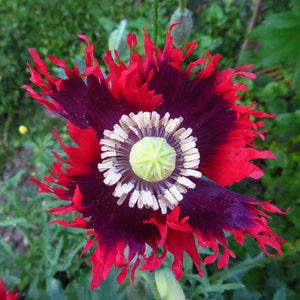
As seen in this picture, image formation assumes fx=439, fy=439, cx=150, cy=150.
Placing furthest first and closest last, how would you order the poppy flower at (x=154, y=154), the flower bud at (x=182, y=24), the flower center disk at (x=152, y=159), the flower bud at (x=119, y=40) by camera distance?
1. the flower bud at (x=119, y=40)
2. the flower bud at (x=182, y=24)
3. the flower center disk at (x=152, y=159)
4. the poppy flower at (x=154, y=154)

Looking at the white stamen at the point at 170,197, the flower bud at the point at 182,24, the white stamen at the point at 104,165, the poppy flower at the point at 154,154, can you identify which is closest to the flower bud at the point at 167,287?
the poppy flower at the point at 154,154

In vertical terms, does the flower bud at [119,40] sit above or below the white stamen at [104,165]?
above

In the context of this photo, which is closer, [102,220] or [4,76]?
[102,220]

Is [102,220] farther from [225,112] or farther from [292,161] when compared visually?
[292,161]

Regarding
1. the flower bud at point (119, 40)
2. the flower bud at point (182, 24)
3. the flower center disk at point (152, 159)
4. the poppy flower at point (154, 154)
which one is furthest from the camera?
the flower bud at point (119, 40)

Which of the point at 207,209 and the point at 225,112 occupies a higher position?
the point at 225,112

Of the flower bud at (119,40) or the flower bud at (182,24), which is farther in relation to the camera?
the flower bud at (119,40)

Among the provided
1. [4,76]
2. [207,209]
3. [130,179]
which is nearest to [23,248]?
[4,76]

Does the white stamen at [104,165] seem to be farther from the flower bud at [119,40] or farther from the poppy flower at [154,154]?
the flower bud at [119,40]
